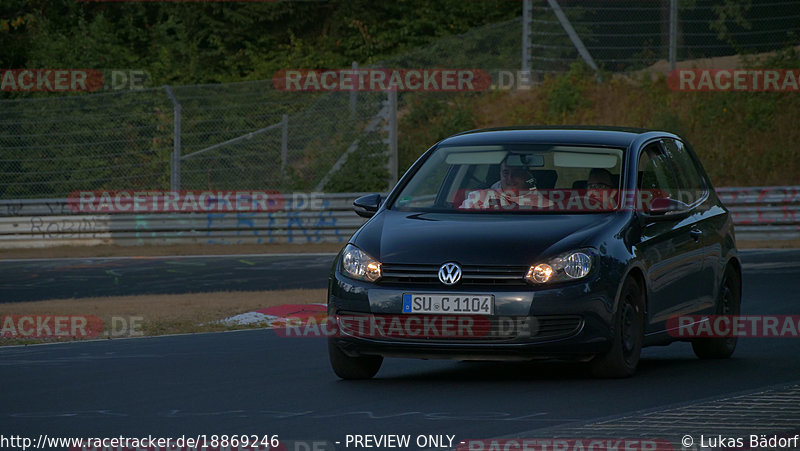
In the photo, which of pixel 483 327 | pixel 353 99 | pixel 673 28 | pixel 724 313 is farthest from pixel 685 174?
pixel 353 99

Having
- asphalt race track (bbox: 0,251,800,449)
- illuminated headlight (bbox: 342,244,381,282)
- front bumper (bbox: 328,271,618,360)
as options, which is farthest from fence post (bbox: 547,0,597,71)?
front bumper (bbox: 328,271,618,360)

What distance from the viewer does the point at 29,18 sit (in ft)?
129

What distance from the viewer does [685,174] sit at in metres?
11.2

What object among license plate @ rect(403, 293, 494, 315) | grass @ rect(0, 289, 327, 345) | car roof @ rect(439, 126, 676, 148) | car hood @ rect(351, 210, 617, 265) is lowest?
grass @ rect(0, 289, 327, 345)

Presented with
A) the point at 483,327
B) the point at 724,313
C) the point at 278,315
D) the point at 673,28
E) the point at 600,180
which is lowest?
the point at 278,315

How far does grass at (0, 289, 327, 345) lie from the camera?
1392 cm

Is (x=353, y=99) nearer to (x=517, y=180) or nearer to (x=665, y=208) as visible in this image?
(x=517, y=180)

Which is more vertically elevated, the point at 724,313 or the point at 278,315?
the point at 724,313

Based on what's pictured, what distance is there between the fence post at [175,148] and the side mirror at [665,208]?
1818 cm

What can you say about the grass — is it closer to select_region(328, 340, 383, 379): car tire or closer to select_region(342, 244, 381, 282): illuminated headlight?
select_region(328, 340, 383, 379): car tire

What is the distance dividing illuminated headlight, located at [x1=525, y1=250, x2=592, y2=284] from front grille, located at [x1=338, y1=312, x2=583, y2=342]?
0.23 m

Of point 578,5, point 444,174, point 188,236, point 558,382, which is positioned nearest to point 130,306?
point 444,174

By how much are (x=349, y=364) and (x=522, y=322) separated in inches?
51.9

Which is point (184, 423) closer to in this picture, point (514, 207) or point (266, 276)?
point (514, 207)
